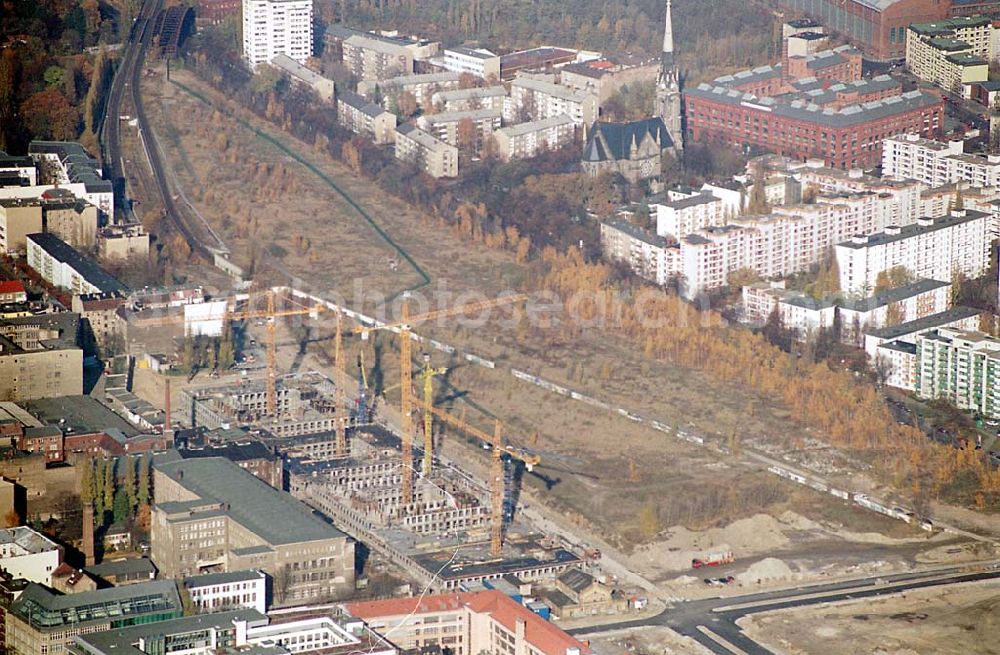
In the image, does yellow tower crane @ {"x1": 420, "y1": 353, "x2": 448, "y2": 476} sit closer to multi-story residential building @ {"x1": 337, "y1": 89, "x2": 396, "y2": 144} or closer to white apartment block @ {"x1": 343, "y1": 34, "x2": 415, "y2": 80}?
multi-story residential building @ {"x1": 337, "y1": 89, "x2": 396, "y2": 144}

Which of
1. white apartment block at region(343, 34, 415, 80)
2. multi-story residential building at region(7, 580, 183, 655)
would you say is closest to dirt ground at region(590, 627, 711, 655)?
multi-story residential building at region(7, 580, 183, 655)

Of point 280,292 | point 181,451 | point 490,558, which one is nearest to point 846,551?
point 490,558

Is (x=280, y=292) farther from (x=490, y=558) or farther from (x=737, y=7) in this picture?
(x=737, y=7)

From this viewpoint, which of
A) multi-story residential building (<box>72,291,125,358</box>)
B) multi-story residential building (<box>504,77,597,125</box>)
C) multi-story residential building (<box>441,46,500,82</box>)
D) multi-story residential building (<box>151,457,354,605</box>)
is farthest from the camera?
multi-story residential building (<box>441,46,500,82</box>)

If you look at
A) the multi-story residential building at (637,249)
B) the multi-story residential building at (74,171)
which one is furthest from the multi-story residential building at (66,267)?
the multi-story residential building at (637,249)

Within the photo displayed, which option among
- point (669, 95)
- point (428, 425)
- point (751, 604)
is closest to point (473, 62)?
point (669, 95)

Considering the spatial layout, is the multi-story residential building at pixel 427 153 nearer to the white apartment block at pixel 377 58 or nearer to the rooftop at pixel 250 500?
the white apartment block at pixel 377 58

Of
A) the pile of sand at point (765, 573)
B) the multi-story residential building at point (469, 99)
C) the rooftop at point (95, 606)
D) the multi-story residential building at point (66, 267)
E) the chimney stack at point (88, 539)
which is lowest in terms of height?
the pile of sand at point (765, 573)
